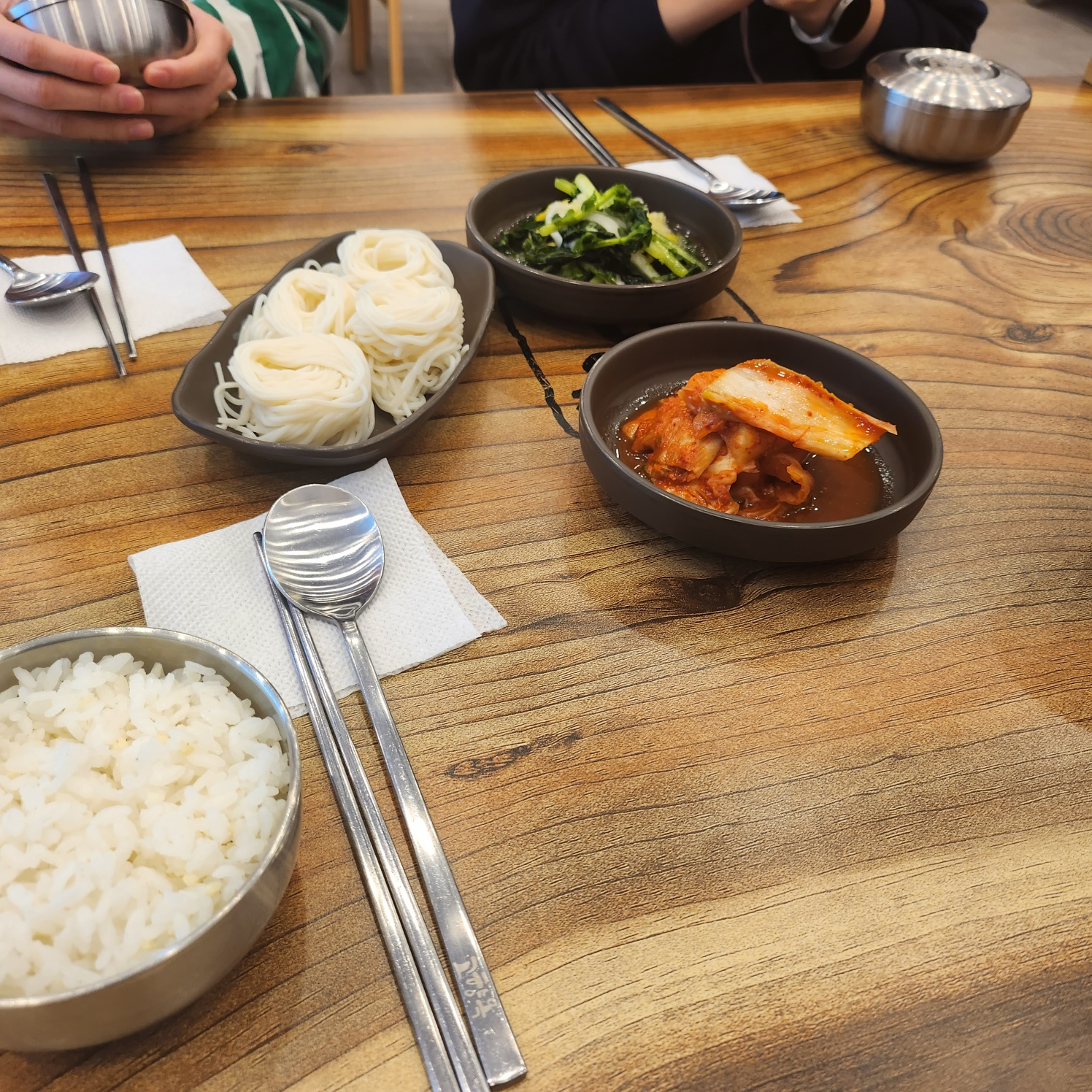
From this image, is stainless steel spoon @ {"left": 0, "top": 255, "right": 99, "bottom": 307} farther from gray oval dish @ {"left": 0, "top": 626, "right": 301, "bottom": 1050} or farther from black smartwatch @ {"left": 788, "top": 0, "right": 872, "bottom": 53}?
black smartwatch @ {"left": 788, "top": 0, "right": 872, "bottom": 53}

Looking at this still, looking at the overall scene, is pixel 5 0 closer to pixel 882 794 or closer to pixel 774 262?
pixel 774 262

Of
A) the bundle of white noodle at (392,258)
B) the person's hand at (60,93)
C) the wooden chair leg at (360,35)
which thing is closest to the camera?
the bundle of white noodle at (392,258)

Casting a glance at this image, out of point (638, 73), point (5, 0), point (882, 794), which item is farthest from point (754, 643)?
point (638, 73)

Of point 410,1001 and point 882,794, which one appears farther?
point 882,794

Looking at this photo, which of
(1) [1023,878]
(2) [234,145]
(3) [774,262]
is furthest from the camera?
(2) [234,145]

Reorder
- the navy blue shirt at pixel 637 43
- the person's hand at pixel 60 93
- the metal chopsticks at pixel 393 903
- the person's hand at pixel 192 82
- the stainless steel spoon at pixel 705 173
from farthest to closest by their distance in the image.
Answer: the navy blue shirt at pixel 637 43, the stainless steel spoon at pixel 705 173, the person's hand at pixel 192 82, the person's hand at pixel 60 93, the metal chopsticks at pixel 393 903

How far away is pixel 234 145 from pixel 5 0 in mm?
426

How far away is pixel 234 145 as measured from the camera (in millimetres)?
1741

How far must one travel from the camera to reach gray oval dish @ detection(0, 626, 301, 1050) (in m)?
0.50

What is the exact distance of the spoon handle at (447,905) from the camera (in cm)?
62

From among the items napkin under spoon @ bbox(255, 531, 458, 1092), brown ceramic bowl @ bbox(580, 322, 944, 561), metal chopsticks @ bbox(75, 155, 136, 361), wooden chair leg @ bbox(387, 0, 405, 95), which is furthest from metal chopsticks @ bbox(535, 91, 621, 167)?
wooden chair leg @ bbox(387, 0, 405, 95)

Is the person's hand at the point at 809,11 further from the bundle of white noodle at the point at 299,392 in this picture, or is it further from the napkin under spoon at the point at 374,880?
the napkin under spoon at the point at 374,880

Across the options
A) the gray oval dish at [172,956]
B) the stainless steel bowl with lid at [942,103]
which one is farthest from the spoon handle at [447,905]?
the stainless steel bowl with lid at [942,103]

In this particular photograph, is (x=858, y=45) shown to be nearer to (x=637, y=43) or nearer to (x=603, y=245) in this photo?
(x=637, y=43)
